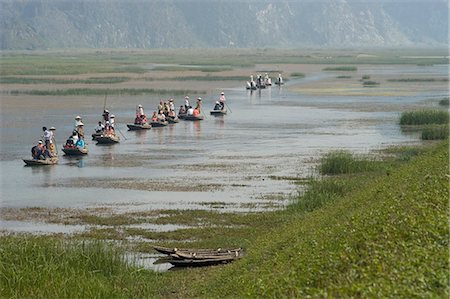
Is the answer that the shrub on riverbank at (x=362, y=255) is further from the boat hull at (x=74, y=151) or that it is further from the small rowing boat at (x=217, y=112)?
the small rowing boat at (x=217, y=112)

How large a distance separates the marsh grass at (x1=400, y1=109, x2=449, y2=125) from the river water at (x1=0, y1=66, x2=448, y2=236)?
3.48 feet

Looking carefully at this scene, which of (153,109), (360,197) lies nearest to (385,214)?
(360,197)

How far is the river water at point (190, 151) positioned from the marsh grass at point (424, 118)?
1.06 metres

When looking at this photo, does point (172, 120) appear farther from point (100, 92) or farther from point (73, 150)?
point (100, 92)

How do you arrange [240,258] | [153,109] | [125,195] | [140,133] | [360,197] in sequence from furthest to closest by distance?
[153,109]
[140,133]
[125,195]
[360,197]
[240,258]

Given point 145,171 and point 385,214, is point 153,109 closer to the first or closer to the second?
point 145,171

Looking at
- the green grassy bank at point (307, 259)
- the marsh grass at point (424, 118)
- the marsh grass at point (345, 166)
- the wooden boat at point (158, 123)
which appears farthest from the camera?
the wooden boat at point (158, 123)

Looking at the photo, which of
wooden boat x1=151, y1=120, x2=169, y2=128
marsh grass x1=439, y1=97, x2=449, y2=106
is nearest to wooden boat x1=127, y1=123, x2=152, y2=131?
wooden boat x1=151, y1=120, x2=169, y2=128

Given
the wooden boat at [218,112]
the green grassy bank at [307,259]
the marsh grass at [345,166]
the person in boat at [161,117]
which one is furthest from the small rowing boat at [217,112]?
the green grassy bank at [307,259]

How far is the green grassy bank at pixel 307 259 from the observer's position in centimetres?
1739

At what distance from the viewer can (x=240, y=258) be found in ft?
85.0

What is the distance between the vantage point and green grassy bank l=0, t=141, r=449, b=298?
1739cm

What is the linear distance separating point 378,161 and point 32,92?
5106 centimetres

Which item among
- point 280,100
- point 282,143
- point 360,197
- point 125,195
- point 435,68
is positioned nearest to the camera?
point 360,197
